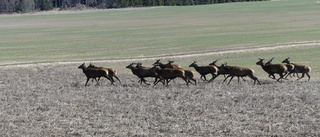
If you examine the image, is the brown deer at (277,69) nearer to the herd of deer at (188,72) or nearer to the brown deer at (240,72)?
the herd of deer at (188,72)

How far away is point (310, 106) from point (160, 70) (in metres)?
8.45

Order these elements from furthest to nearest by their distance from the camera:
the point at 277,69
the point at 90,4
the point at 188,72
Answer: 1. the point at 90,4
2. the point at 277,69
3. the point at 188,72

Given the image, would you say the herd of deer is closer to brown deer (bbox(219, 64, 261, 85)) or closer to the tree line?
brown deer (bbox(219, 64, 261, 85))

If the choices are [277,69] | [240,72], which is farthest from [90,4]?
[240,72]

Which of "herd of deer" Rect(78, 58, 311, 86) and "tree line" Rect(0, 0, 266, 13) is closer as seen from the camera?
"herd of deer" Rect(78, 58, 311, 86)

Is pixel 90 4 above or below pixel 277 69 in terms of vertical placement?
below

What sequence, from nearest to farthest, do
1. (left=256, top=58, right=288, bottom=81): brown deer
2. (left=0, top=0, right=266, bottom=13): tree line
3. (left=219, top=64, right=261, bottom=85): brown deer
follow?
(left=219, top=64, right=261, bottom=85): brown deer < (left=256, top=58, right=288, bottom=81): brown deer < (left=0, top=0, right=266, bottom=13): tree line

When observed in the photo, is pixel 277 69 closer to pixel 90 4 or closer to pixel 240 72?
pixel 240 72

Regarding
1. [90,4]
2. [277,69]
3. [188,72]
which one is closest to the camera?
[188,72]

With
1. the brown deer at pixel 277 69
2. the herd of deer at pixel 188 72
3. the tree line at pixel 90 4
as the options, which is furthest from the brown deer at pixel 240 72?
the tree line at pixel 90 4

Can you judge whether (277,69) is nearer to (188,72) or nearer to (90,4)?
(188,72)

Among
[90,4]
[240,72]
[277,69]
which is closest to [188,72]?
[240,72]

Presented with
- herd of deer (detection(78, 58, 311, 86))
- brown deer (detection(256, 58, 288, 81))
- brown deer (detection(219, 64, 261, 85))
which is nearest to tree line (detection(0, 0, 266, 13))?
herd of deer (detection(78, 58, 311, 86))

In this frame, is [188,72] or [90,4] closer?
[188,72]
